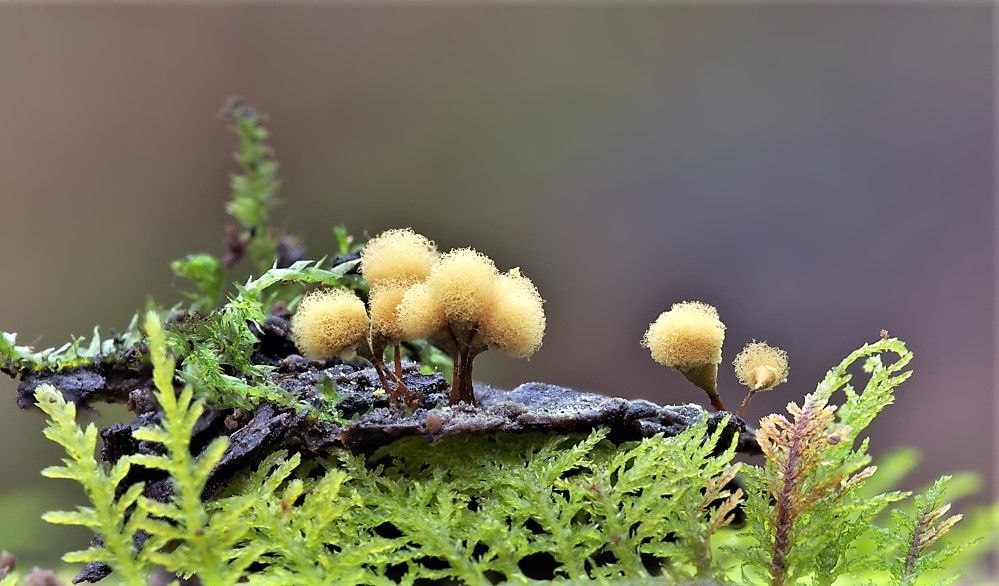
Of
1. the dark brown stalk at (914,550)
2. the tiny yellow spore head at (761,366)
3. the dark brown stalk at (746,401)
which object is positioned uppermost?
the tiny yellow spore head at (761,366)

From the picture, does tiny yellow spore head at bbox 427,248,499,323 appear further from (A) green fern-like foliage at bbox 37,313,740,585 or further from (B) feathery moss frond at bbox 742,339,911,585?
(B) feathery moss frond at bbox 742,339,911,585

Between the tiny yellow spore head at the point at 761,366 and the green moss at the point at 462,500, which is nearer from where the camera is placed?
the green moss at the point at 462,500

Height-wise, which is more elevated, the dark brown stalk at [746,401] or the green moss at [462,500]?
the dark brown stalk at [746,401]

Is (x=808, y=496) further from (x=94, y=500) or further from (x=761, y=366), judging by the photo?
(x=94, y=500)

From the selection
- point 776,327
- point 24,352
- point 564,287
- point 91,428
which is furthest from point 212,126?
point 91,428

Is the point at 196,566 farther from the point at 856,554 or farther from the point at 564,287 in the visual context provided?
the point at 564,287

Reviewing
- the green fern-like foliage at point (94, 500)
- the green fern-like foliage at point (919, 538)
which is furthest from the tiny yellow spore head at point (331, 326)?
the green fern-like foliage at point (919, 538)

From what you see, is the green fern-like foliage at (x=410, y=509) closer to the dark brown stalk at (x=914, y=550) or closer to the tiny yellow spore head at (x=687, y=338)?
the tiny yellow spore head at (x=687, y=338)

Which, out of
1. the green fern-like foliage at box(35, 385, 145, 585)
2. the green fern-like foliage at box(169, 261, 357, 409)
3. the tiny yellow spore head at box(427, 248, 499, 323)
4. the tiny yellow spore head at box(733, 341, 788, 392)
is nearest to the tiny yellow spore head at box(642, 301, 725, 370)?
the tiny yellow spore head at box(733, 341, 788, 392)
